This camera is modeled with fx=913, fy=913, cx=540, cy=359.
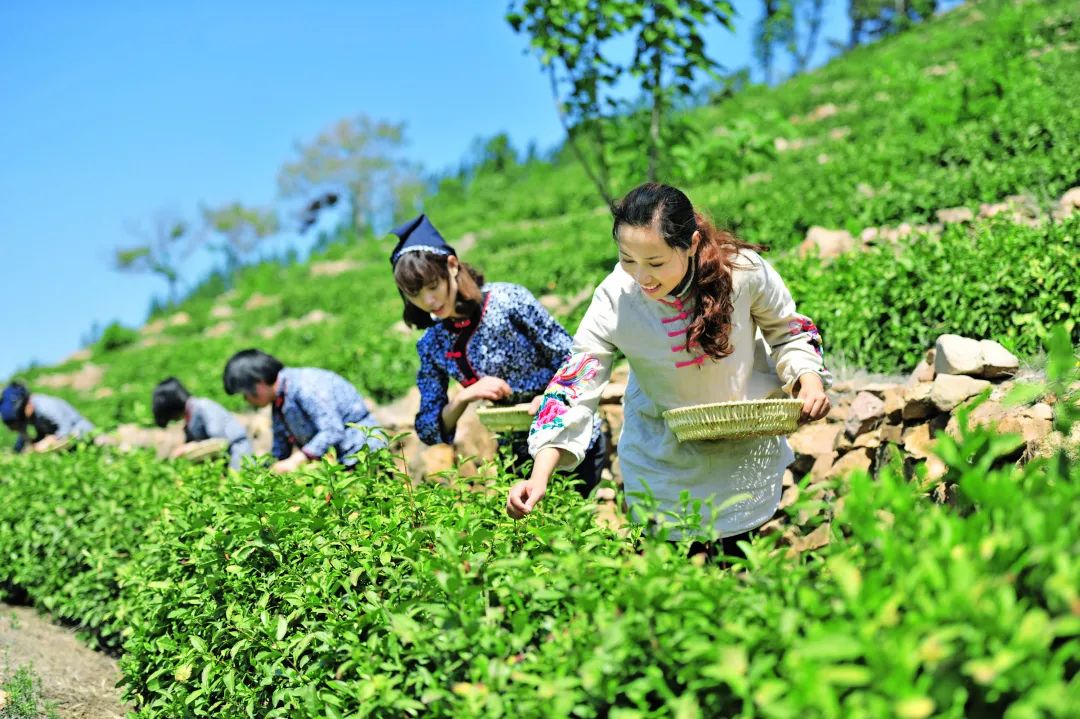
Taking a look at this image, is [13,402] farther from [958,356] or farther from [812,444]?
[958,356]

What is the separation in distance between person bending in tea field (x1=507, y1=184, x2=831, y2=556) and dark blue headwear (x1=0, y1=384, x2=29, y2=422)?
6404 millimetres

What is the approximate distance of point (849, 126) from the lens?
41.4 ft

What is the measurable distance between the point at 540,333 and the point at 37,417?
6.02m

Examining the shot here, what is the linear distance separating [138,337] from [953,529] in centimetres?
2203

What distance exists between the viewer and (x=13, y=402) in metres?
7.41

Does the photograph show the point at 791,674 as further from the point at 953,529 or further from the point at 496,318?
the point at 496,318

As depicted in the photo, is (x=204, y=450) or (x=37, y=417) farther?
(x=37, y=417)

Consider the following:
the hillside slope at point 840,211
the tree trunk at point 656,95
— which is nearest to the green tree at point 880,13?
the hillside slope at point 840,211

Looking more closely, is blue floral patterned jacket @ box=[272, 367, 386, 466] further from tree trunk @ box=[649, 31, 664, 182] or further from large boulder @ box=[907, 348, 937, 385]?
tree trunk @ box=[649, 31, 664, 182]

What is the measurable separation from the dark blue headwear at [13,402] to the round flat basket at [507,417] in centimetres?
588

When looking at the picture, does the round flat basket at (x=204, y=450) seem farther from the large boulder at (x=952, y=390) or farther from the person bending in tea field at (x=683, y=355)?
the large boulder at (x=952, y=390)

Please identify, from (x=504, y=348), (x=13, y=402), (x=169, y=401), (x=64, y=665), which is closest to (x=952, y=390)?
(x=504, y=348)

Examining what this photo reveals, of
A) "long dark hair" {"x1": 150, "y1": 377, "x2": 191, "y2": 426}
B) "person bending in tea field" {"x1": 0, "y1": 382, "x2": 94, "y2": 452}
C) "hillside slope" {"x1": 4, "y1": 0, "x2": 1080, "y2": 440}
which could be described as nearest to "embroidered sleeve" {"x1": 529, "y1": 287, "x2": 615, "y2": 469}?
"hillside slope" {"x1": 4, "y1": 0, "x2": 1080, "y2": 440}

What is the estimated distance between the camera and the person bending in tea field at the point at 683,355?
2.43m
